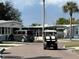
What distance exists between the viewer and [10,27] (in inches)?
2953

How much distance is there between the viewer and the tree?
10144 cm

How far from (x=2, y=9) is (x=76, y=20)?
174 ft

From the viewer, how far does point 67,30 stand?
338 feet

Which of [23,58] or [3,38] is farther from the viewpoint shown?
[3,38]

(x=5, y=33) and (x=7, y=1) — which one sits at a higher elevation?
(x=7, y=1)

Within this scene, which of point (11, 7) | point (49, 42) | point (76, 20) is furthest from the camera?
point (76, 20)

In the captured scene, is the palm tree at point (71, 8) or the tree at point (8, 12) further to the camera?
the tree at point (8, 12)

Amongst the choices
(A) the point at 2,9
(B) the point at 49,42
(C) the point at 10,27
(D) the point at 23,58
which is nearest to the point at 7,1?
(A) the point at 2,9

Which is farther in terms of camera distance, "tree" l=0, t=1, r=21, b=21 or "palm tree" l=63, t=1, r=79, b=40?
"tree" l=0, t=1, r=21, b=21

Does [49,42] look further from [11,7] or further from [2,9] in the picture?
[11,7]

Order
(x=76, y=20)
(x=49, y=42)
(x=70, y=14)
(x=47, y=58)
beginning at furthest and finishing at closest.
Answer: (x=76, y=20) → (x=70, y=14) → (x=49, y=42) → (x=47, y=58)

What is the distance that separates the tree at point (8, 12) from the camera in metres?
101

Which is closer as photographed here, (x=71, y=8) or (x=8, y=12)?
(x=71, y=8)

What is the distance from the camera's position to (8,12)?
10519 centimetres
